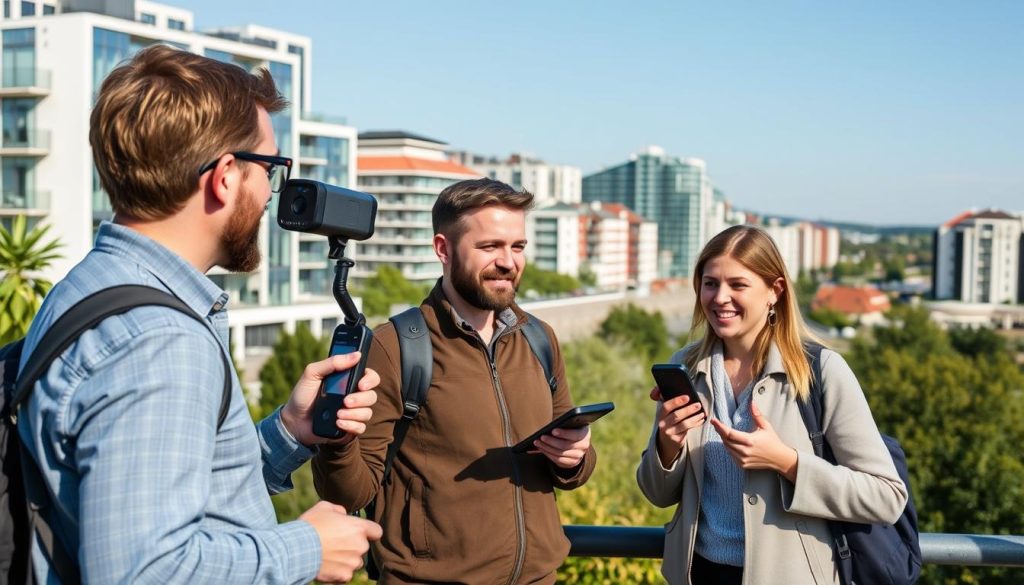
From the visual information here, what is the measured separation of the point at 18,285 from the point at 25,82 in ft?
89.3

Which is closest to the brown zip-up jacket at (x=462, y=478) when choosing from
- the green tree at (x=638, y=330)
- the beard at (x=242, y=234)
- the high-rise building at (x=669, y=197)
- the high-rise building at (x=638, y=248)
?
the beard at (x=242, y=234)

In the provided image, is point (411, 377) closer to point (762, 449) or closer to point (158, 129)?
point (762, 449)

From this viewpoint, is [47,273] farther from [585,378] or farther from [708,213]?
[708,213]

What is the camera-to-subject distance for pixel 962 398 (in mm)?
28547

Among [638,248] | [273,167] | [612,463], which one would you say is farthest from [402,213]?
[273,167]

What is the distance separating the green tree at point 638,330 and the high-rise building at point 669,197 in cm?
6220

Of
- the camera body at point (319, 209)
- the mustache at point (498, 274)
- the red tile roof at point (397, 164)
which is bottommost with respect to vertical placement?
the mustache at point (498, 274)

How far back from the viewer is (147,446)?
4.61 feet

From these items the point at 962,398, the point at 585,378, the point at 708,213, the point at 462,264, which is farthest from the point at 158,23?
the point at 708,213

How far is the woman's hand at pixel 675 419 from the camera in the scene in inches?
104

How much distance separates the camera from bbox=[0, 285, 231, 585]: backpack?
4.86 ft

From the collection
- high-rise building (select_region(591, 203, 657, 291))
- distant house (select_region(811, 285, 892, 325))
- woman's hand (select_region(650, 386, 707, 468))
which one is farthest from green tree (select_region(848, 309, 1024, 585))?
high-rise building (select_region(591, 203, 657, 291))

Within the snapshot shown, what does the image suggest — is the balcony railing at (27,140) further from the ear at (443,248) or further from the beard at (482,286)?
the beard at (482,286)

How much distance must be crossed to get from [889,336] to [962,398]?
3494 centimetres
